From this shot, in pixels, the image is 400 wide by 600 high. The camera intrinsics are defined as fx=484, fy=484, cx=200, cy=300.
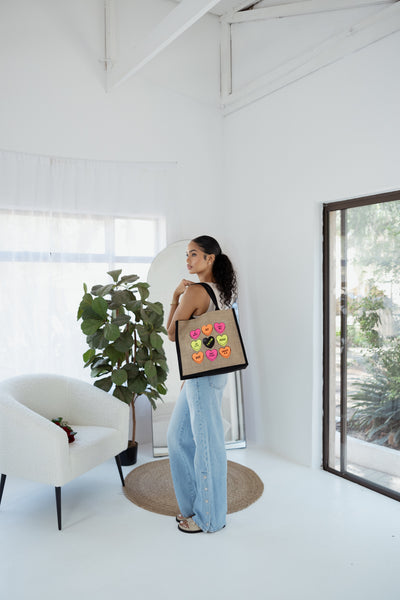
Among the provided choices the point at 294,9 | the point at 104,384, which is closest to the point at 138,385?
the point at 104,384

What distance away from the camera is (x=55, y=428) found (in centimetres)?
241

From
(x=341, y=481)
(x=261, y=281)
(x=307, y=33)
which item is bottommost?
(x=341, y=481)

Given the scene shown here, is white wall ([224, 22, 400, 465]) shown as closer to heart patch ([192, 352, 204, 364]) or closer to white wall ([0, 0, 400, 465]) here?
white wall ([0, 0, 400, 465])

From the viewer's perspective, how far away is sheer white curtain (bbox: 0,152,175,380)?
125 inches

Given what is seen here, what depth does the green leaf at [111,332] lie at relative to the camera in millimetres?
2916

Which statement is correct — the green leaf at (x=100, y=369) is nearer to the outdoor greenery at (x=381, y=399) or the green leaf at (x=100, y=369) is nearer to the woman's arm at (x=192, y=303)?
the woman's arm at (x=192, y=303)

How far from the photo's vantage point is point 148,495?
9.23ft

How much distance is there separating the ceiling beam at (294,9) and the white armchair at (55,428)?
Result: 105 inches

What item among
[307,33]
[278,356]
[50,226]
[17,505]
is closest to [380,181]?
[307,33]

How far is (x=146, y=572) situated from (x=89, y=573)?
24 cm

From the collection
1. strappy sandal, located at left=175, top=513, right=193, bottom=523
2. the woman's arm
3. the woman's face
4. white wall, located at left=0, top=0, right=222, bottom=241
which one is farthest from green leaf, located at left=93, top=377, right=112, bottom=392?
white wall, located at left=0, top=0, right=222, bottom=241

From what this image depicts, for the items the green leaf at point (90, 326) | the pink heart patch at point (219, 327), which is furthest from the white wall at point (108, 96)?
the pink heart patch at point (219, 327)

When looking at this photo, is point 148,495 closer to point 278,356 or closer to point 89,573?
point 89,573

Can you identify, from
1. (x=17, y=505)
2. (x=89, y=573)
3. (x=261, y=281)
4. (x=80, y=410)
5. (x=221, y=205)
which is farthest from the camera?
(x=221, y=205)
